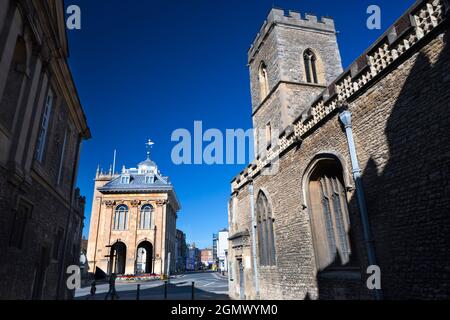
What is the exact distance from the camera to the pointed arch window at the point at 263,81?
1828 centimetres

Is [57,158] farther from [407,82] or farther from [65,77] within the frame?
[407,82]

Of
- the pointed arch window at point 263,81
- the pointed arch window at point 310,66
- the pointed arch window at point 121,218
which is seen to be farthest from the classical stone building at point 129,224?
the pointed arch window at point 310,66

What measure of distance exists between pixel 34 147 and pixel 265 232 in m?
10.1

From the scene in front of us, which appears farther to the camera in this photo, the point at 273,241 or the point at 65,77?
the point at 273,241

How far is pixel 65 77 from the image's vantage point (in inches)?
428

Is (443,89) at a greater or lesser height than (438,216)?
greater

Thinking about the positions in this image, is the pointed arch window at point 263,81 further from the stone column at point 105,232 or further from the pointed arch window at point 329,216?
the stone column at point 105,232

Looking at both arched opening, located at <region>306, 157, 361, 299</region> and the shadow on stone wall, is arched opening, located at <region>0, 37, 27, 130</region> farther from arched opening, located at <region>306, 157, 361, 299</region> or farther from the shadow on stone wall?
the shadow on stone wall

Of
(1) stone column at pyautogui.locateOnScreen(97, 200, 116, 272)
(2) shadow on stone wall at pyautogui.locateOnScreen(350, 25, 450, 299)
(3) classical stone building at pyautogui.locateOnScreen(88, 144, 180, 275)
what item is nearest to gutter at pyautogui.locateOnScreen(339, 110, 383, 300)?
(2) shadow on stone wall at pyautogui.locateOnScreen(350, 25, 450, 299)

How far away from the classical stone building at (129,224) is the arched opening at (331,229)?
30349 millimetres

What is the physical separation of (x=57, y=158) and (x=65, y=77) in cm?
319

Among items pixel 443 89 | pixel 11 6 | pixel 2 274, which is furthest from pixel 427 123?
pixel 2 274

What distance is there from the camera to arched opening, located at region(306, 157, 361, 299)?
8.78 meters

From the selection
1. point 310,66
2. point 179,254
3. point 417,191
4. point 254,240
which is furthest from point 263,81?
point 179,254
